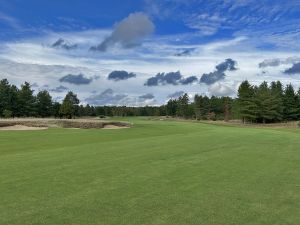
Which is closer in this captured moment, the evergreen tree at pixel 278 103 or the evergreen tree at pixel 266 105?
the evergreen tree at pixel 266 105

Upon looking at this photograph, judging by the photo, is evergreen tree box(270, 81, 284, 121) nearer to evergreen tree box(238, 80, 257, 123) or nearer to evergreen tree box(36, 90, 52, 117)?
evergreen tree box(238, 80, 257, 123)

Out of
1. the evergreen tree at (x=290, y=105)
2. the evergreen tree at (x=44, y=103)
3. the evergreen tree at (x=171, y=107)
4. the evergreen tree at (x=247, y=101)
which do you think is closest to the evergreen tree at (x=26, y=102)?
the evergreen tree at (x=44, y=103)

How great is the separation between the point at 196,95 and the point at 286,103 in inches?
2368

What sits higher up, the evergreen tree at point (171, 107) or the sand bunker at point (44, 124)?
the evergreen tree at point (171, 107)

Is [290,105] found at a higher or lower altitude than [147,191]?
higher

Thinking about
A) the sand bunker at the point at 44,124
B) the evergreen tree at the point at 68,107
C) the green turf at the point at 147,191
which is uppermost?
the evergreen tree at the point at 68,107

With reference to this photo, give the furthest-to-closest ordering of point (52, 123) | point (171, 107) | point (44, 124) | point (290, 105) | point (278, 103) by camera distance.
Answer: point (171, 107), point (290, 105), point (278, 103), point (52, 123), point (44, 124)

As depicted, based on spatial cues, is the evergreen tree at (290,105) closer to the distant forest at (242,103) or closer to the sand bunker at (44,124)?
the distant forest at (242,103)

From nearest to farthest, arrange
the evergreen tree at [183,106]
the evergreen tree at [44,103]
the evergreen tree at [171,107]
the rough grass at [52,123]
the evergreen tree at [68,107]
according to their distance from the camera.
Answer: the rough grass at [52,123] < the evergreen tree at [68,107] < the evergreen tree at [44,103] < the evergreen tree at [183,106] < the evergreen tree at [171,107]

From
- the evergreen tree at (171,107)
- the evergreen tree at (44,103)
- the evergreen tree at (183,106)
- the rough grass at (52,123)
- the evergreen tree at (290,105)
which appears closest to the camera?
the rough grass at (52,123)

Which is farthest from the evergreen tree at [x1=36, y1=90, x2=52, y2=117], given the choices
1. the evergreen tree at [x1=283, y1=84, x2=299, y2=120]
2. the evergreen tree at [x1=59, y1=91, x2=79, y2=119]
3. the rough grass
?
the evergreen tree at [x1=283, y1=84, x2=299, y2=120]

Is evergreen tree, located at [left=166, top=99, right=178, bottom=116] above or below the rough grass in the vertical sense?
above

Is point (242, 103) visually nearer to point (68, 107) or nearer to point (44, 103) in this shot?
point (68, 107)

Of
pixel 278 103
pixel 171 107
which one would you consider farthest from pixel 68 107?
pixel 171 107
